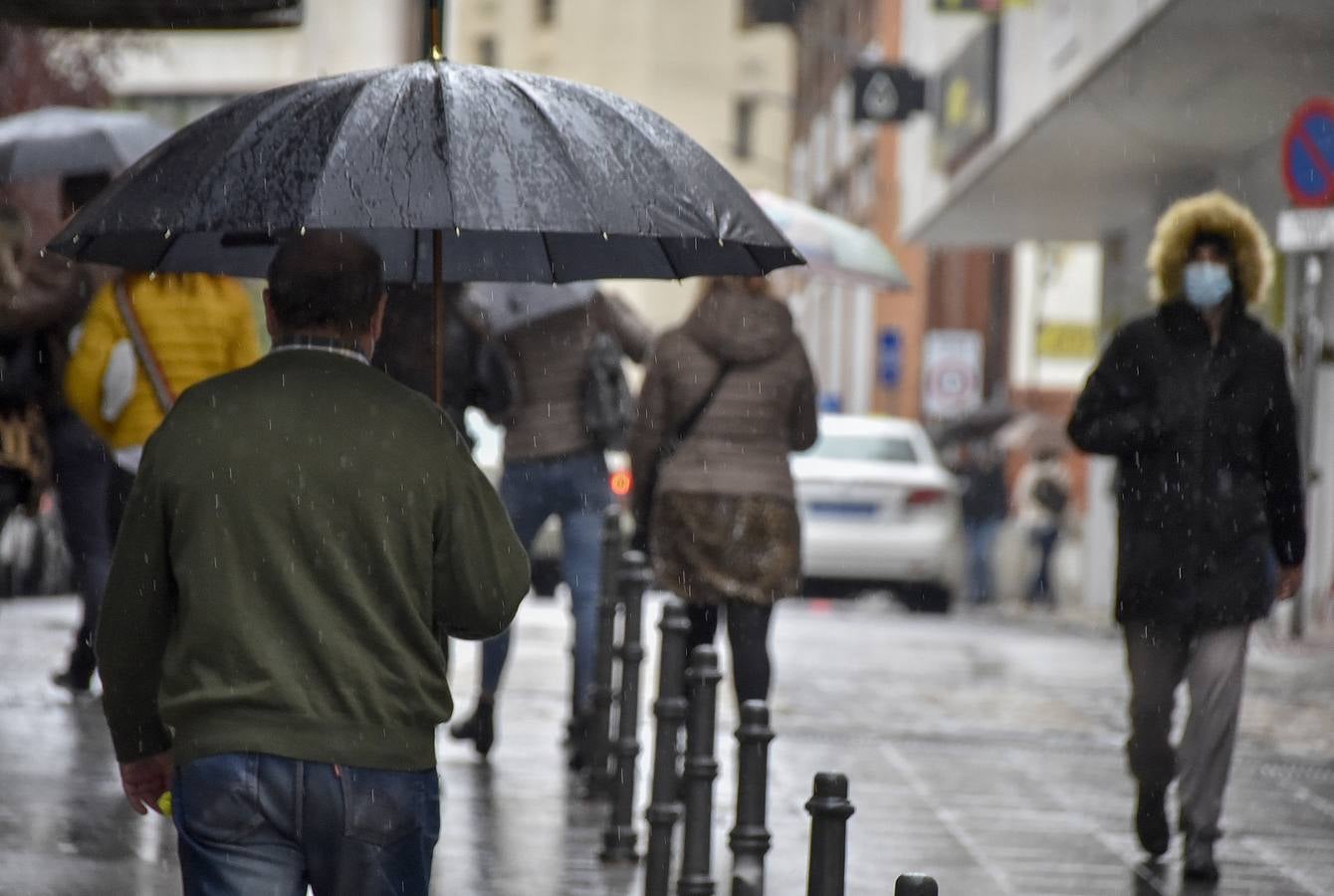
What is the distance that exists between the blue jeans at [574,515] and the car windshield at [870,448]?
1199 centimetres

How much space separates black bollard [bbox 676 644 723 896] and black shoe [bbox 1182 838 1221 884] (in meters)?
1.84

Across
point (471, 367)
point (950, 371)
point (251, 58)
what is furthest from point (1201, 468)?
point (251, 58)

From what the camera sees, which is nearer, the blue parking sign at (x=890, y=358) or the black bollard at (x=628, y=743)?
the black bollard at (x=628, y=743)

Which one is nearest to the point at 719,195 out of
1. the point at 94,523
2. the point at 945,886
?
the point at 945,886

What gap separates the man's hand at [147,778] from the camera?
163 inches

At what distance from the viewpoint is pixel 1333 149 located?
1497cm

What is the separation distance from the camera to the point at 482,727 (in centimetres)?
943

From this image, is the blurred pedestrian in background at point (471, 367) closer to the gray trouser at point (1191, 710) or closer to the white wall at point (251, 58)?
the gray trouser at point (1191, 710)

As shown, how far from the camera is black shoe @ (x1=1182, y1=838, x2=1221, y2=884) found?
7.32 metres

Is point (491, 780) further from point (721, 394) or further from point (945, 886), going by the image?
point (945, 886)

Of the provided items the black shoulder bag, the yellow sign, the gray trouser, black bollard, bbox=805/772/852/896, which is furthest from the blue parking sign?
black bollard, bbox=805/772/852/896

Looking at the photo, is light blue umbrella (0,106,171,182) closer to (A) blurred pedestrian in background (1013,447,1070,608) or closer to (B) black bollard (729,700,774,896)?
(B) black bollard (729,700,774,896)

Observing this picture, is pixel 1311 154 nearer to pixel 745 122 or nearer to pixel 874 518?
pixel 874 518

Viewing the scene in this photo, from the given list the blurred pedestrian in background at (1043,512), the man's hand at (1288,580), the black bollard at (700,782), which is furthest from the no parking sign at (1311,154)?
the blurred pedestrian in background at (1043,512)
